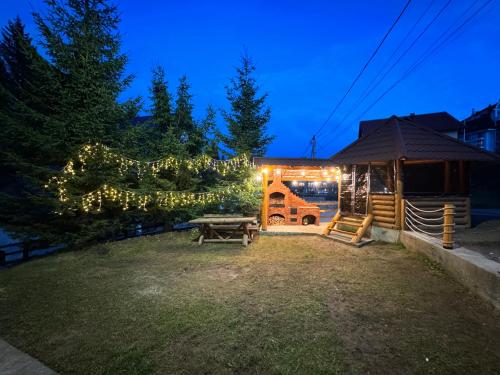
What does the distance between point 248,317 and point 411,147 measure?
892cm

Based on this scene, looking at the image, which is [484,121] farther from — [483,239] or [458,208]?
[483,239]

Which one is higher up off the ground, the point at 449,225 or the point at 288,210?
the point at 449,225

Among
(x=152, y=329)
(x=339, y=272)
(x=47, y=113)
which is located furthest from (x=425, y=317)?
(x=47, y=113)

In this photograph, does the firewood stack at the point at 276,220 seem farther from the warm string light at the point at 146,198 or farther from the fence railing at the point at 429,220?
the fence railing at the point at 429,220

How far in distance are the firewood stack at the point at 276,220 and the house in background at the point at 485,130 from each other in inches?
1058

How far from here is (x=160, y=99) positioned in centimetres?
1184

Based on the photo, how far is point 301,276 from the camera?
19.8 ft

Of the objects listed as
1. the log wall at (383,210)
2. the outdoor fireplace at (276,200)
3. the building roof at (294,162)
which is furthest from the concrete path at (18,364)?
the outdoor fireplace at (276,200)

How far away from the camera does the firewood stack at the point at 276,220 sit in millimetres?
12962

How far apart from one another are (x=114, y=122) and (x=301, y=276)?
28.2 feet

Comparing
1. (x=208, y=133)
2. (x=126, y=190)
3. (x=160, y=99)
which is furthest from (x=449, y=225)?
(x=160, y=99)

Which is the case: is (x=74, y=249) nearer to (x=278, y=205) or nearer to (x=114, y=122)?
(x=114, y=122)

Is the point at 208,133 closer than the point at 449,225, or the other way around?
the point at 449,225

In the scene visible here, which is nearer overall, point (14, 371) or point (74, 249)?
point (14, 371)
